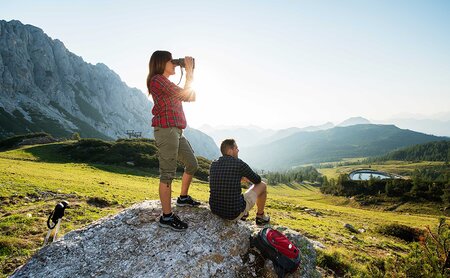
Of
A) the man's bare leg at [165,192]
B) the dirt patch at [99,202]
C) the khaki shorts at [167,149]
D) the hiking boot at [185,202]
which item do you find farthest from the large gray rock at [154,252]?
the dirt patch at [99,202]

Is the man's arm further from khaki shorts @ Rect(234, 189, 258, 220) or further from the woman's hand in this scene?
the woman's hand

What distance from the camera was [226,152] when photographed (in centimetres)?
920

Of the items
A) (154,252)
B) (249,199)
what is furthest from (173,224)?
(249,199)

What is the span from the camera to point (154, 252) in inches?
317

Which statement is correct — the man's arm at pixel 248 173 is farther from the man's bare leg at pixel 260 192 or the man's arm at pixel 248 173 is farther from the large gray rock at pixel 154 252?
the large gray rock at pixel 154 252

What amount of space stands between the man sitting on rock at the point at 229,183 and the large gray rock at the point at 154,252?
0.65 metres

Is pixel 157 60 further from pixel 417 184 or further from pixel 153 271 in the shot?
pixel 417 184

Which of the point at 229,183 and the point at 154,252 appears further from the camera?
the point at 229,183

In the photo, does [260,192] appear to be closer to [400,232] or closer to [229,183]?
[229,183]

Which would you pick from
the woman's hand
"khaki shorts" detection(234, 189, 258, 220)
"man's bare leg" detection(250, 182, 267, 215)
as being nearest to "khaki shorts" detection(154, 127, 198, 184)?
the woman's hand

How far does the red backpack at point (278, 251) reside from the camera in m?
7.58

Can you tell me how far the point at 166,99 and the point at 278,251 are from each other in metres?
5.43

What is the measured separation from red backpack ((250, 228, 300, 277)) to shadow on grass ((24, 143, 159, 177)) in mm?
54934

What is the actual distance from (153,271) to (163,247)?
0.82 metres
